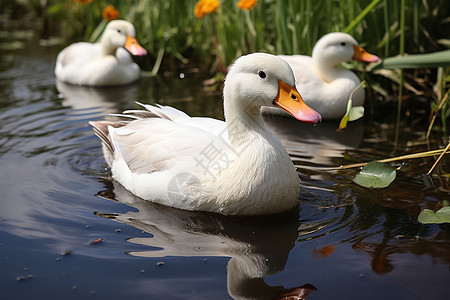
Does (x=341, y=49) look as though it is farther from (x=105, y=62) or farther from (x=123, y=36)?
(x=105, y=62)

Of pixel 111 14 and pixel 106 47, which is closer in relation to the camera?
pixel 106 47

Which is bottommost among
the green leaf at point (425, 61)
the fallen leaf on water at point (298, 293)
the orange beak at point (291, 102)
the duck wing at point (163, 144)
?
the fallen leaf on water at point (298, 293)

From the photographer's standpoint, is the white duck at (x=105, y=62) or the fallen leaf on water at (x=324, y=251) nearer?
the fallen leaf on water at (x=324, y=251)

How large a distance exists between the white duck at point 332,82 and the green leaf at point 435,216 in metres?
2.18

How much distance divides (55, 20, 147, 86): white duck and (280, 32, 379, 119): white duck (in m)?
2.21

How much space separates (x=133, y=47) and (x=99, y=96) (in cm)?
68

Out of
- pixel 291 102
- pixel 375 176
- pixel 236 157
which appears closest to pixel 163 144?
pixel 236 157

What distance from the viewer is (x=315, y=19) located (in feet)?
19.5

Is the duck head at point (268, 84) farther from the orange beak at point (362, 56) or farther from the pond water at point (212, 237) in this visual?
the orange beak at point (362, 56)

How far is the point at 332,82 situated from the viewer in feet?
18.6

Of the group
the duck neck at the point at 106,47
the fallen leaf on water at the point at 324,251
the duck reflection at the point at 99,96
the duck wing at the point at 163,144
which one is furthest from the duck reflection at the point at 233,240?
the duck neck at the point at 106,47

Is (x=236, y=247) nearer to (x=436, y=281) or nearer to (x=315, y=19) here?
(x=436, y=281)

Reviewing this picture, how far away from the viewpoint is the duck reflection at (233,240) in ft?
9.32

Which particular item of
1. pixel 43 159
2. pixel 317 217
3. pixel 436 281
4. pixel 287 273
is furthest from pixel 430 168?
pixel 43 159
